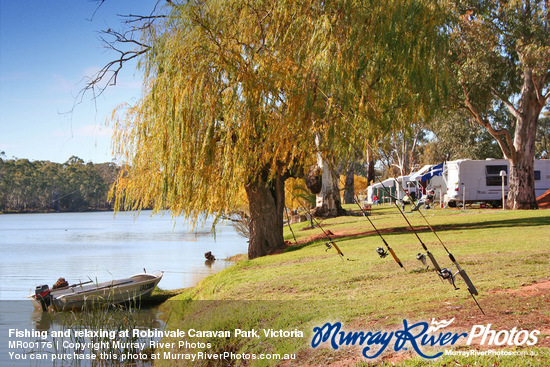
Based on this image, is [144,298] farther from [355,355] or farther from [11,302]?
[355,355]

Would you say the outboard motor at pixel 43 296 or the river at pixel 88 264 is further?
the river at pixel 88 264

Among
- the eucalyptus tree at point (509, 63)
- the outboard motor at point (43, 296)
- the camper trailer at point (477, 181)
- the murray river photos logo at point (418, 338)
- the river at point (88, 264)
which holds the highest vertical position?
the eucalyptus tree at point (509, 63)

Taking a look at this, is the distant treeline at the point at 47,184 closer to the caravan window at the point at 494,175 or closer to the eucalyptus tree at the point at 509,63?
the caravan window at the point at 494,175

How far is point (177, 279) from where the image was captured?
68.4 feet

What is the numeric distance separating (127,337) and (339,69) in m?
7.19

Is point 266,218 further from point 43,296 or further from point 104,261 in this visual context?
point 104,261

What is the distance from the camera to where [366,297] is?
8391 millimetres

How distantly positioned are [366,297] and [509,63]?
20.4 m

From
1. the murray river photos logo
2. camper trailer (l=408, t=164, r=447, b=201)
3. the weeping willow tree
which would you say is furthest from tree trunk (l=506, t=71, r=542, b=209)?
the murray river photos logo

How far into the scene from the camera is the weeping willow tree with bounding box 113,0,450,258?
13.0m

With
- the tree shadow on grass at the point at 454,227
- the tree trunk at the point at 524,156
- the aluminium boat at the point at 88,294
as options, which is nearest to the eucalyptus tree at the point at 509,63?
the tree trunk at the point at 524,156

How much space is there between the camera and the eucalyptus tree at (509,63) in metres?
22.9

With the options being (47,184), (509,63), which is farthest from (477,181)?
(47,184)

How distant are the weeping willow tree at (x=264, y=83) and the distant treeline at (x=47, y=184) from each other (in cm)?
10263
